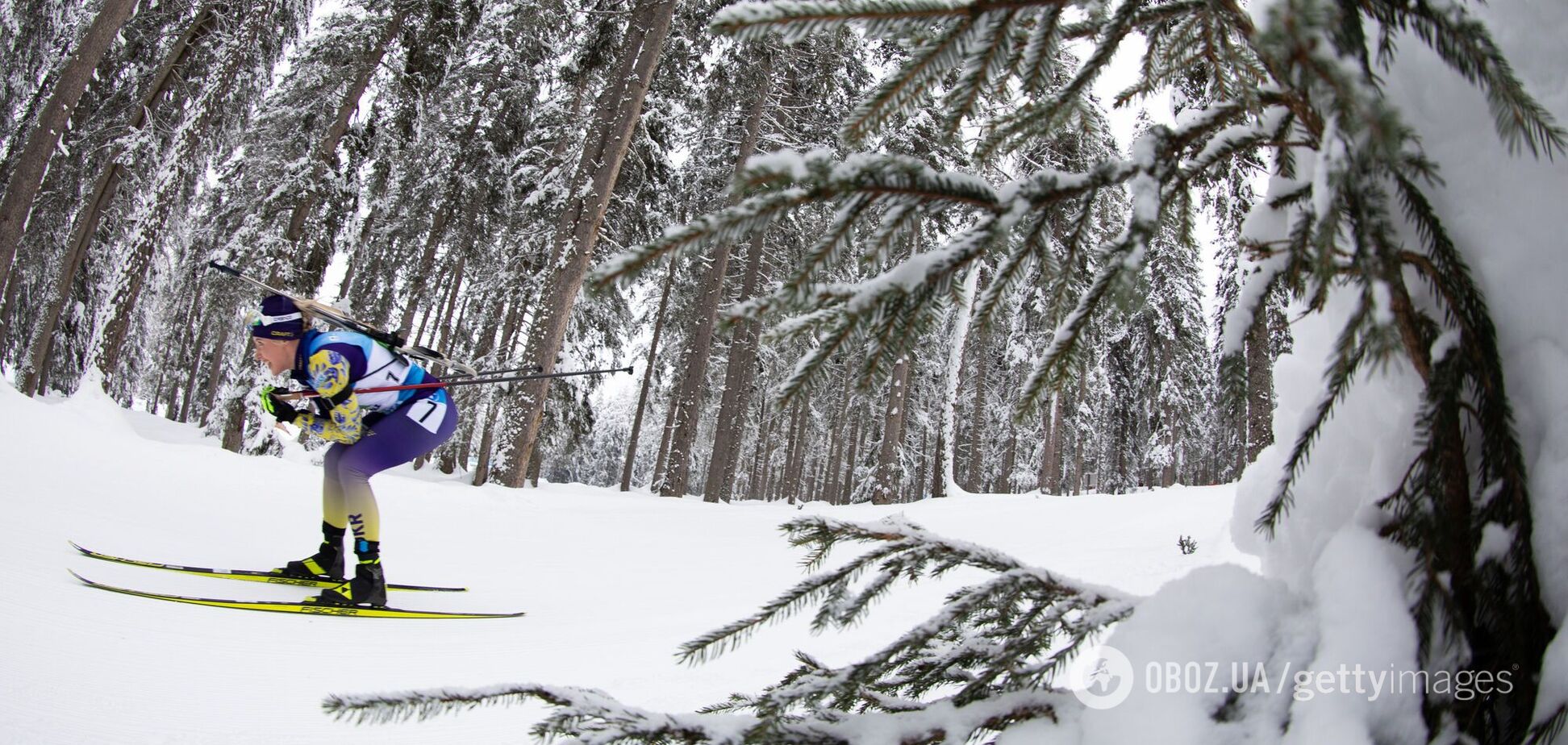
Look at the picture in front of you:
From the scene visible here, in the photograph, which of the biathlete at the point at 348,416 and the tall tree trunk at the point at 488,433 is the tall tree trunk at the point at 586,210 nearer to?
the tall tree trunk at the point at 488,433

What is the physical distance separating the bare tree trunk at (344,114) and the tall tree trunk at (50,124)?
3889mm

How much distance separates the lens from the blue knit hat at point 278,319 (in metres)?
4.08

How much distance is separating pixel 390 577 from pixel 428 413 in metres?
1.55

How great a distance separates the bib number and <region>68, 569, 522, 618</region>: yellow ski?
1097 millimetres

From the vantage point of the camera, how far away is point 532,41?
15148 millimetres

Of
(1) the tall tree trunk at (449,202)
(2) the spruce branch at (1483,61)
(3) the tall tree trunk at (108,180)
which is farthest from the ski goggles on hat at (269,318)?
(1) the tall tree trunk at (449,202)

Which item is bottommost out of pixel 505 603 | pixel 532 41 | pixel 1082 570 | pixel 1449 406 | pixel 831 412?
pixel 505 603

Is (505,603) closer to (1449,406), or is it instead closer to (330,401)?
(330,401)

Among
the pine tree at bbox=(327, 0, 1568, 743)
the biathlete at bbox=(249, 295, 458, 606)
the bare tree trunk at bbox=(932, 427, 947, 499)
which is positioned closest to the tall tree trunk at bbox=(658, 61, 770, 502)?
the bare tree trunk at bbox=(932, 427, 947, 499)

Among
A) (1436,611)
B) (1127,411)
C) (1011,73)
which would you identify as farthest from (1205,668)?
(1127,411)

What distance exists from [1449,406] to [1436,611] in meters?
0.25

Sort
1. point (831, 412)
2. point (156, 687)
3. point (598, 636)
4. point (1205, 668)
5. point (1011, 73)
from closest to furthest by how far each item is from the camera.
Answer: point (1205, 668) < point (1011, 73) < point (156, 687) < point (598, 636) < point (831, 412)

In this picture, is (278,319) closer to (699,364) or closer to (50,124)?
(50,124)

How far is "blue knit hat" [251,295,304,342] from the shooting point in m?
4.08
